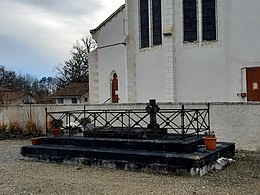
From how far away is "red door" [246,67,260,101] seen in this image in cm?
1552

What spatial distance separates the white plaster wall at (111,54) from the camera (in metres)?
20.5

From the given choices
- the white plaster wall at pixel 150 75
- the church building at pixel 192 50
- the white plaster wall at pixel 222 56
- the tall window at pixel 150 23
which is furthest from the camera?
the tall window at pixel 150 23

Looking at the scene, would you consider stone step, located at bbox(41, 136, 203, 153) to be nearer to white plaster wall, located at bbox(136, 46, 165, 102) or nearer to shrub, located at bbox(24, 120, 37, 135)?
white plaster wall, located at bbox(136, 46, 165, 102)

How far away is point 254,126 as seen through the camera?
1191 centimetres

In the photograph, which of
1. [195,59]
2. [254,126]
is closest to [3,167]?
[254,126]

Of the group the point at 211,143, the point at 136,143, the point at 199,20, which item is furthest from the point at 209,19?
the point at 136,143

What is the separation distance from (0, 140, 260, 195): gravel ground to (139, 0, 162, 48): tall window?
9.23 metres

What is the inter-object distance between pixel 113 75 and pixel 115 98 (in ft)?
4.52

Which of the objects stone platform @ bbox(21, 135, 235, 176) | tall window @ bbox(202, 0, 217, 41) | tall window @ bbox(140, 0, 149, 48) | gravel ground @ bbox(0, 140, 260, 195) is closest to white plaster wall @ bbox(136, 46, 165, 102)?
tall window @ bbox(140, 0, 149, 48)

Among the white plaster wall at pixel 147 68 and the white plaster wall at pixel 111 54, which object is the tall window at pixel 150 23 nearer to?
the white plaster wall at pixel 147 68

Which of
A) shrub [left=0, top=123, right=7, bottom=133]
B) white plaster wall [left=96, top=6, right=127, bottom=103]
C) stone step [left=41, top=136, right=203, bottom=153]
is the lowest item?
shrub [left=0, top=123, right=7, bottom=133]

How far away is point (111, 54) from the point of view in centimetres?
2155

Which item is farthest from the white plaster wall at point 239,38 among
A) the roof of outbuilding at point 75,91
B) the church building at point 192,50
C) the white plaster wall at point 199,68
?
the roof of outbuilding at point 75,91

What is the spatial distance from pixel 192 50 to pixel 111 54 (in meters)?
6.22
